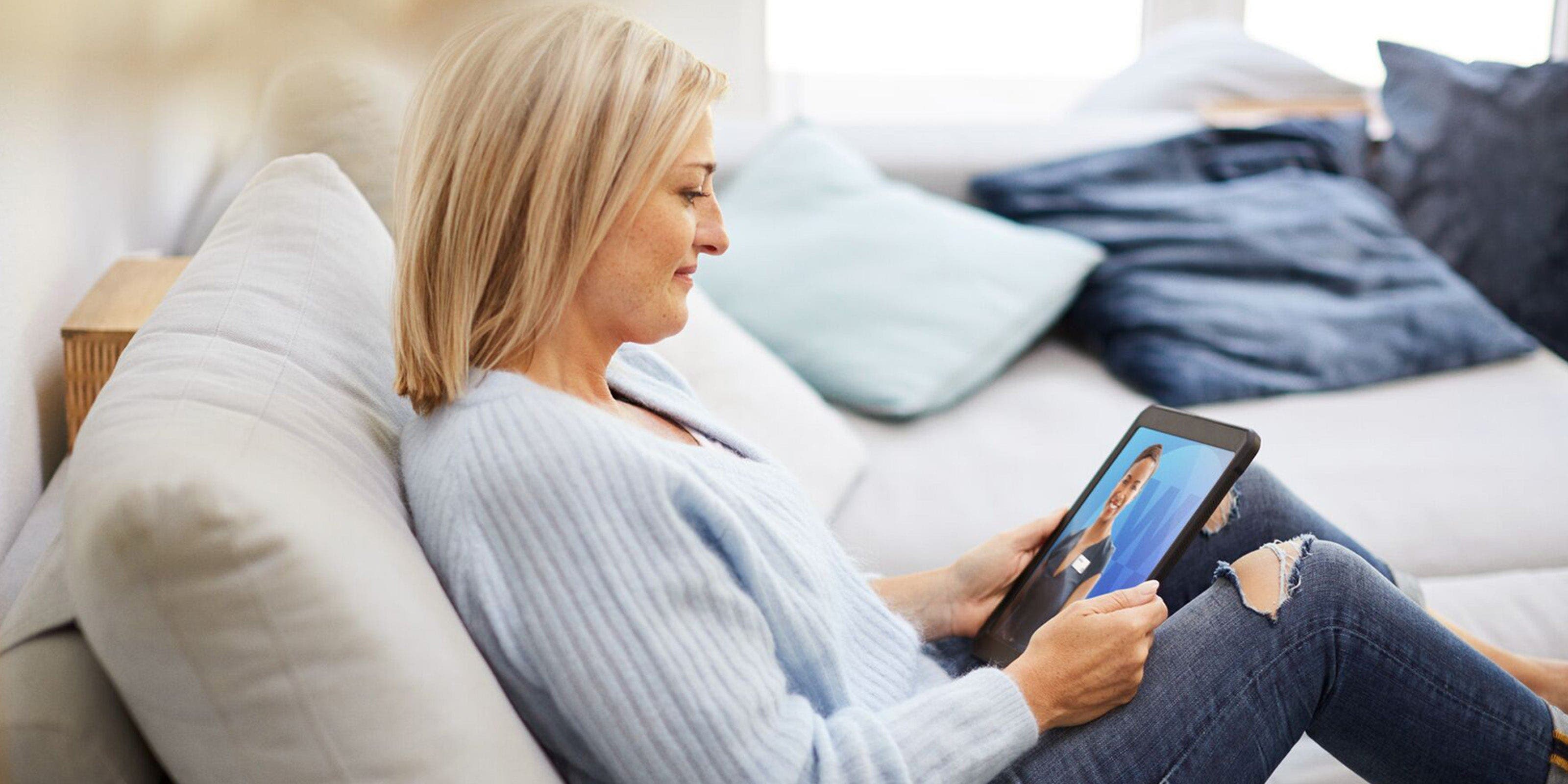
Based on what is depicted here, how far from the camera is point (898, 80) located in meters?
3.11

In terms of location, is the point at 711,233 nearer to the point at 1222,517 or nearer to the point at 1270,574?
the point at 1270,574

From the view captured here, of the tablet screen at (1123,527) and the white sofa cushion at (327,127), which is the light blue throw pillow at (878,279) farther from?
the tablet screen at (1123,527)

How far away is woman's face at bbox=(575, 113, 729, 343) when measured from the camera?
0.86m

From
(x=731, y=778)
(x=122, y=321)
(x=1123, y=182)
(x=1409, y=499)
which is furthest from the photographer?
(x=1123, y=182)

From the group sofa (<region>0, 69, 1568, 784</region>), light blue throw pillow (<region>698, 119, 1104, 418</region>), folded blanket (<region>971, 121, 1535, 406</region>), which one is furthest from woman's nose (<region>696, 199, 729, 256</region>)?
folded blanket (<region>971, 121, 1535, 406</region>)

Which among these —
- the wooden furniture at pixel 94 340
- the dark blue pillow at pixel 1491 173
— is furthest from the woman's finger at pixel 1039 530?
the dark blue pillow at pixel 1491 173

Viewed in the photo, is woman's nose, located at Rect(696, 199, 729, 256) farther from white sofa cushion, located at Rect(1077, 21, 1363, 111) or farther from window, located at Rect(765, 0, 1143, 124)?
window, located at Rect(765, 0, 1143, 124)

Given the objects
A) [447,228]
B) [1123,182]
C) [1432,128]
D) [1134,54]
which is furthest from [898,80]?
[447,228]

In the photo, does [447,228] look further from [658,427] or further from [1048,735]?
[1048,735]

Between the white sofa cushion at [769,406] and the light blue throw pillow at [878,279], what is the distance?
0.46ft

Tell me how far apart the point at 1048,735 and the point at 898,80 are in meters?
2.45

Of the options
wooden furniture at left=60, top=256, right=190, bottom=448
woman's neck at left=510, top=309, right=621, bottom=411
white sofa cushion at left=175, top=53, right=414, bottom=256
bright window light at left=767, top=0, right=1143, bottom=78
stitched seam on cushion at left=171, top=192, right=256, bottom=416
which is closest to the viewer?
stitched seam on cushion at left=171, top=192, right=256, bottom=416

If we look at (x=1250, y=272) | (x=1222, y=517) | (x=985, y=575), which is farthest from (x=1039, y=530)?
(x=1250, y=272)

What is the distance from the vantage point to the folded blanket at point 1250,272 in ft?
6.31
